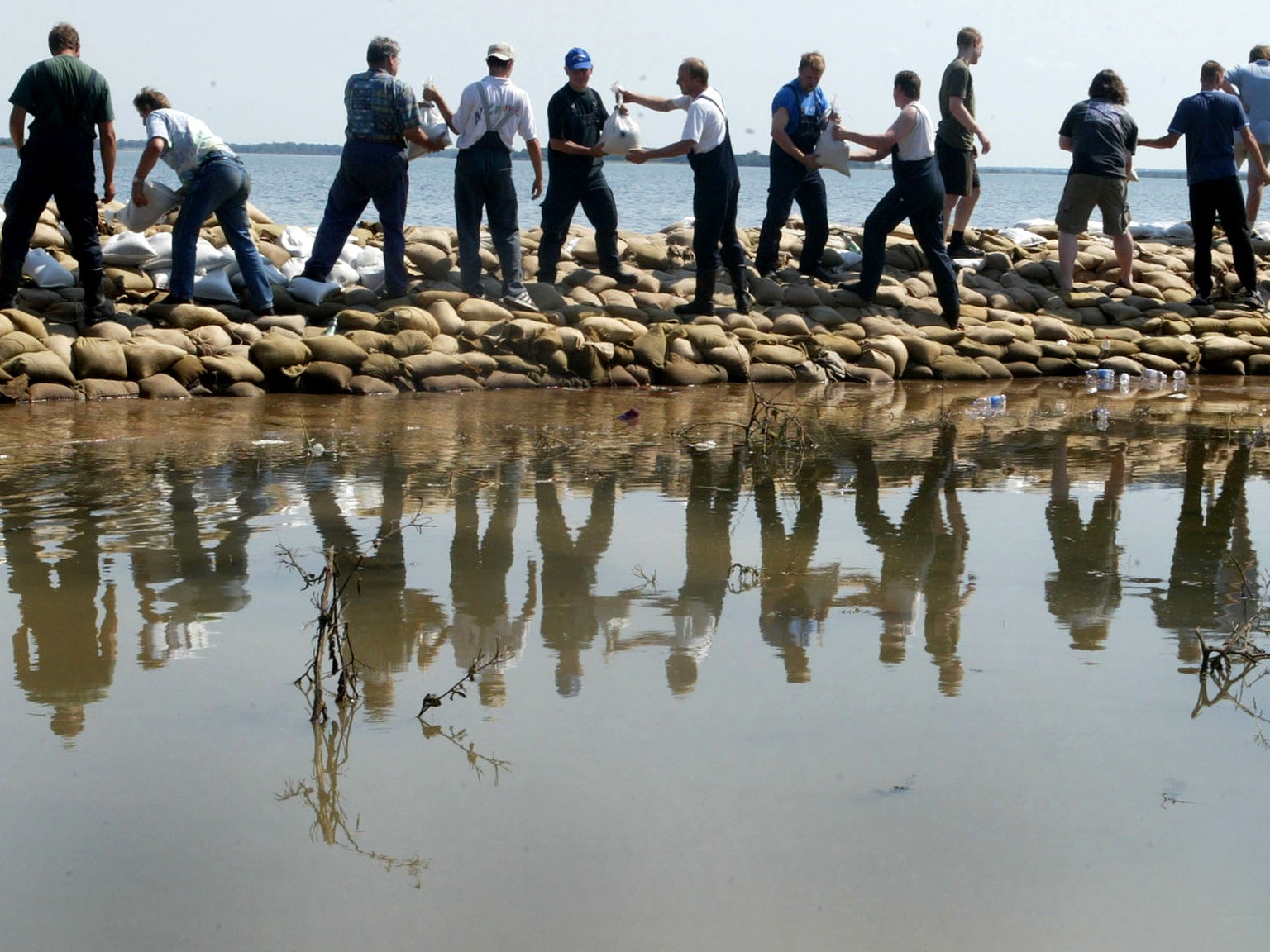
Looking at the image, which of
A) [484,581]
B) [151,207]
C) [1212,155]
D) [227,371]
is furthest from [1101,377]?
[484,581]

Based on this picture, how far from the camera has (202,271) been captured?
29.7ft

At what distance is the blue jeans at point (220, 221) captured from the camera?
8.41m

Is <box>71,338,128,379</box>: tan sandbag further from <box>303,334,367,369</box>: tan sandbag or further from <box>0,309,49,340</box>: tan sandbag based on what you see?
<box>303,334,367,369</box>: tan sandbag

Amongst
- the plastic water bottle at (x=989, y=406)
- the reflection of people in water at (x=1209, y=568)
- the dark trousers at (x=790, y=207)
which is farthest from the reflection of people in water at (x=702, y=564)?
the dark trousers at (x=790, y=207)

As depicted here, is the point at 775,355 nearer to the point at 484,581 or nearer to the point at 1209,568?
the point at 1209,568

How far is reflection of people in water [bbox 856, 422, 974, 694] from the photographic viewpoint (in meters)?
3.71

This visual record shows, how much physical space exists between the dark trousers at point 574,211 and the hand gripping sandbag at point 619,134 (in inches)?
11.6

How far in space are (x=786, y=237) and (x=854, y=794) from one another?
29.4 ft

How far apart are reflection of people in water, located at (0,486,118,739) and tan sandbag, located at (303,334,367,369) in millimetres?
3182

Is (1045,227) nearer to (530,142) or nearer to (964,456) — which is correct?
(530,142)

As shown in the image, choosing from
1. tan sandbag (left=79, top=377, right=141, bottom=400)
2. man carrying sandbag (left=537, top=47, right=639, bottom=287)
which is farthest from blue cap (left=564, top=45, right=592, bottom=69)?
tan sandbag (left=79, top=377, right=141, bottom=400)

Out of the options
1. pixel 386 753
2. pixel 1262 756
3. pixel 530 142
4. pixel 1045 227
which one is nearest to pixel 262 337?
pixel 530 142

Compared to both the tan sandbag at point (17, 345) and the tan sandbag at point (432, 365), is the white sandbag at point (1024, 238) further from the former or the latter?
the tan sandbag at point (17, 345)

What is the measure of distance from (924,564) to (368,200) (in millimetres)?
5406
